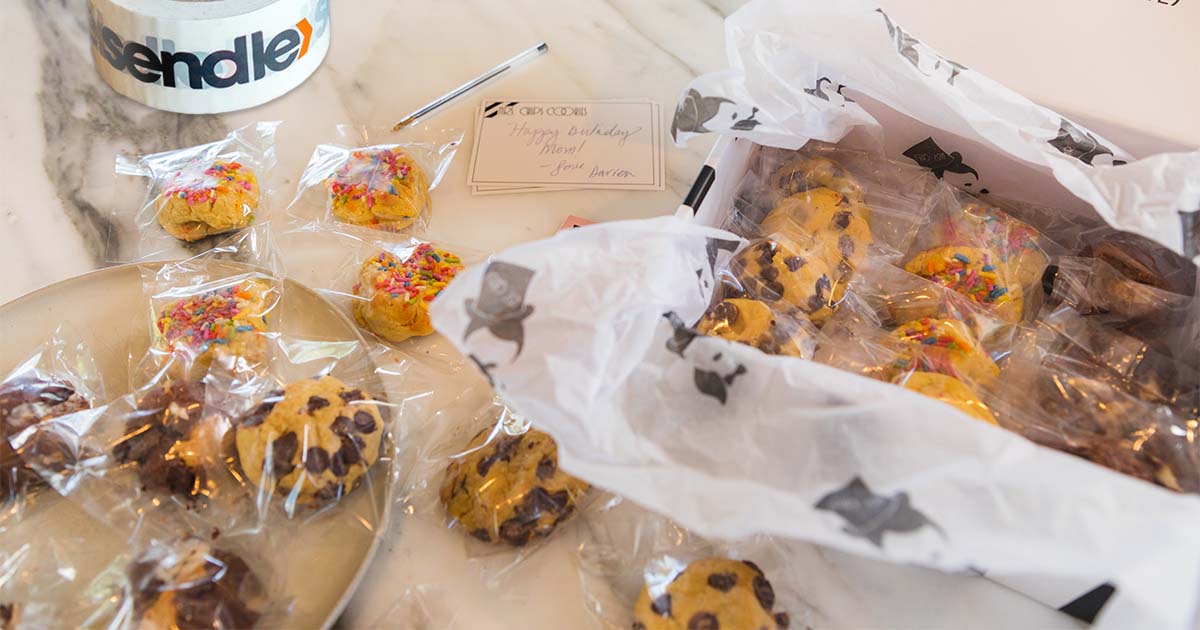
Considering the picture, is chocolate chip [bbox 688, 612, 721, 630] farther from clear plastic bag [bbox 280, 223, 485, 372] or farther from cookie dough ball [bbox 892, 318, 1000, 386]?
clear plastic bag [bbox 280, 223, 485, 372]

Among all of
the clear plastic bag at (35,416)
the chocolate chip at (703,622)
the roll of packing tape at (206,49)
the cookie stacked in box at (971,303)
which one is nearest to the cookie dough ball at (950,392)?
the cookie stacked in box at (971,303)

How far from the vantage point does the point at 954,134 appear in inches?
33.0

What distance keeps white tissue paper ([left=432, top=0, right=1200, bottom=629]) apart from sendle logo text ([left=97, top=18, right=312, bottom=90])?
56cm

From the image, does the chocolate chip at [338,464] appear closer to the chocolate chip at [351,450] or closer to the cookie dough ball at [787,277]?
the chocolate chip at [351,450]

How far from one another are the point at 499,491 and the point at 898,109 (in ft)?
1.68

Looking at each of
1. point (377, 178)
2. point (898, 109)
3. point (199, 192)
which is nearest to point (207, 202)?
point (199, 192)

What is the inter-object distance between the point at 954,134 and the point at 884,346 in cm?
25

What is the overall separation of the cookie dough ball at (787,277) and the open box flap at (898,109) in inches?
4.5

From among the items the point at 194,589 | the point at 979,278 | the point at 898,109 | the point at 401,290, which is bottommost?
the point at 194,589

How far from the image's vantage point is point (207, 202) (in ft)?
3.02

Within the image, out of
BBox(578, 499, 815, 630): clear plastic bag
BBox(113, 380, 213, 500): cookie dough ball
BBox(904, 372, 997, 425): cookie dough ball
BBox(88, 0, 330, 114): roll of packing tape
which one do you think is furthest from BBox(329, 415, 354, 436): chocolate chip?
BBox(88, 0, 330, 114): roll of packing tape

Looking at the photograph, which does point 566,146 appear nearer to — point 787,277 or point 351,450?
point 787,277

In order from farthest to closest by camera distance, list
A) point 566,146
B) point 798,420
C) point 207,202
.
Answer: point 566,146 → point 207,202 → point 798,420

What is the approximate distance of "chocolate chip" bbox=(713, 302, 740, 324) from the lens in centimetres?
71
